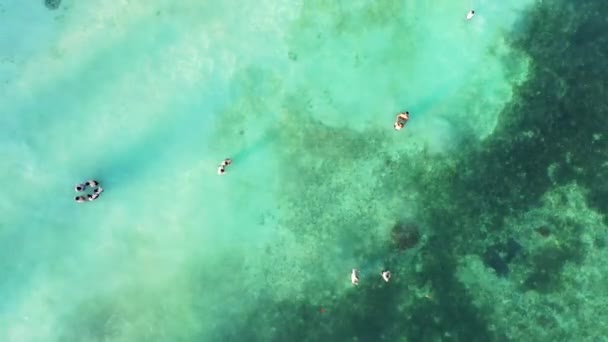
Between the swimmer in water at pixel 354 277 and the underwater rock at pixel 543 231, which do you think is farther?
the underwater rock at pixel 543 231

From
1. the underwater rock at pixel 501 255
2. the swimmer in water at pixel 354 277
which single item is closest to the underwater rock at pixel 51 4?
the swimmer in water at pixel 354 277

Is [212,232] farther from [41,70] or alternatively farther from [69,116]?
[41,70]

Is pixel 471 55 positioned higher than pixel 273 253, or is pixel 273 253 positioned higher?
pixel 471 55

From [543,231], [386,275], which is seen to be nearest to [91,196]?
[386,275]

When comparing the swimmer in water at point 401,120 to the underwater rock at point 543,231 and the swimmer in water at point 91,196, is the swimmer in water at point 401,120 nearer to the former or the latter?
the underwater rock at point 543,231

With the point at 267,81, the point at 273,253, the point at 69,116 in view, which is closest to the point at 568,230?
the point at 273,253
